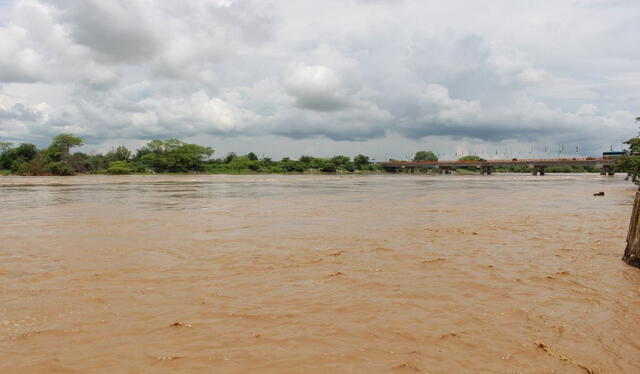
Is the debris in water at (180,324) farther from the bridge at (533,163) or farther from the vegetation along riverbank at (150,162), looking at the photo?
the bridge at (533,163)

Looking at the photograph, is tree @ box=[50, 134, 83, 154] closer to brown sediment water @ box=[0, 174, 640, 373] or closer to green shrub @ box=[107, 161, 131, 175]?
green shrub @ box=[107, 161, 131, 175]

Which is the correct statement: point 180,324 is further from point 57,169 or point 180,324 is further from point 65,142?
point 65,142

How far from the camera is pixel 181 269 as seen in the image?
8.53 metres

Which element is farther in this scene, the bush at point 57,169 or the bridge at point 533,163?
the bridge at point 533,163

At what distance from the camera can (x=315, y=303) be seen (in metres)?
6.44

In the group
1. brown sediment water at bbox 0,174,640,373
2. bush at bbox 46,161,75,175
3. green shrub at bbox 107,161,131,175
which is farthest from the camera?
green shrub at bbox 107,161,131,175

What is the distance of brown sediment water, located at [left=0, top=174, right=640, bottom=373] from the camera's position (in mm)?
4566

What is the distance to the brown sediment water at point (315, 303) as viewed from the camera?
457 cm

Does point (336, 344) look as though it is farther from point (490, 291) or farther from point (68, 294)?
point (68, 294)

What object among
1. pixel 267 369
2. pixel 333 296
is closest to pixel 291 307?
pixel 333 296

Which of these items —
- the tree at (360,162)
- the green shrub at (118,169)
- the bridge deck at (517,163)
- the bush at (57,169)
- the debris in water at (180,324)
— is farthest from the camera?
the tree at (360,162)

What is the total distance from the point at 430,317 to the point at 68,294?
6.00 m

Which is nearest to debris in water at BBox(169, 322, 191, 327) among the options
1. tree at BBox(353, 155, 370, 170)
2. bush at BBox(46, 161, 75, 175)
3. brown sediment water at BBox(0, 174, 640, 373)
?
brown sediment water at BBox(0, 174, 640, 373)

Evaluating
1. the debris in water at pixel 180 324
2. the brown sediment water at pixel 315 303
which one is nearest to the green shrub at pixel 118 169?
the brown sediment water at pixel 315 303
